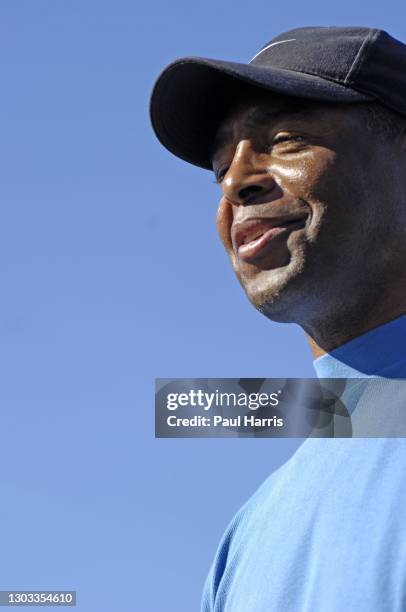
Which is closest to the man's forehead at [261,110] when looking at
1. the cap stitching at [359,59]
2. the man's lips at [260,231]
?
the cap stitching at [359,59]

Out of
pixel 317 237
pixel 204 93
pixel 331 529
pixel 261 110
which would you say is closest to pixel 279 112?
pixel 261 110

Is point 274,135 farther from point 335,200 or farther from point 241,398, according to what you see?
point 241,398

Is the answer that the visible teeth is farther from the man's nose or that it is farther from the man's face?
the man's nose

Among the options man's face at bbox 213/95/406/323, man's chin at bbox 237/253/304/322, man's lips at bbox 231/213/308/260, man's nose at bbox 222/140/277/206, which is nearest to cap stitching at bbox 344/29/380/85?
man's face at bbox 213/95/406/323

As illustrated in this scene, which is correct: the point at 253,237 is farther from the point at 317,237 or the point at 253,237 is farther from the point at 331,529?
the point at 331,529

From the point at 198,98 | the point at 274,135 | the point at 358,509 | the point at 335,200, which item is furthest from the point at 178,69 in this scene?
the point at 358,509

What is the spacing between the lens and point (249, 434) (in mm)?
4707

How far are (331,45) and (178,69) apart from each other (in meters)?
0.59

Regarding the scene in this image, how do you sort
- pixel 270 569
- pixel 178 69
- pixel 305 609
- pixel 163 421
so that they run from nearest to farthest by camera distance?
pixel 305 609, pixel 270 569, pixel 178 69, pixel 163 421

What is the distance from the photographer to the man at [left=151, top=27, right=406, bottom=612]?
3.73 m

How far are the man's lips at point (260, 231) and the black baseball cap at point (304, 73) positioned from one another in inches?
17.2

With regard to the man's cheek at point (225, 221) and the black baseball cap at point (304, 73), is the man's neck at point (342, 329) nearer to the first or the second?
the man's cheek at point (225, 221)

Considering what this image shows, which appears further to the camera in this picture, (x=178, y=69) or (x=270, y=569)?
(x=178, y=69)

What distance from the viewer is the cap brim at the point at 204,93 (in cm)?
393
